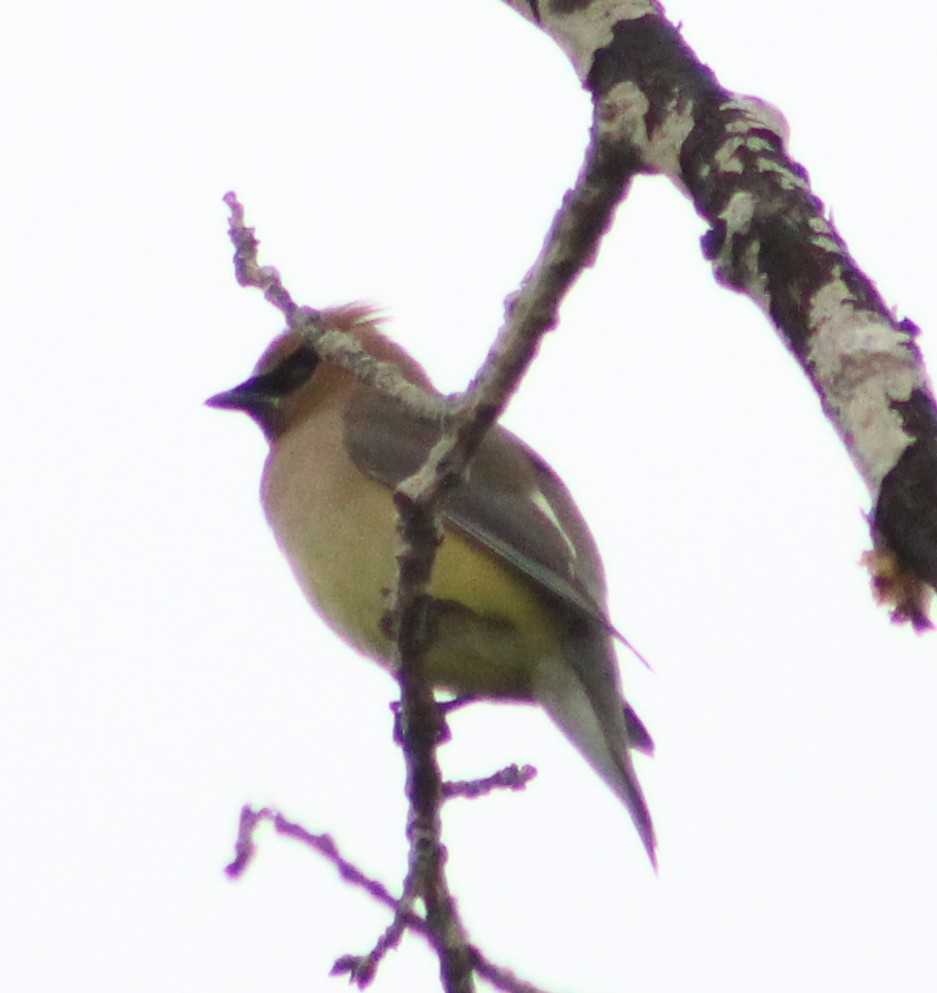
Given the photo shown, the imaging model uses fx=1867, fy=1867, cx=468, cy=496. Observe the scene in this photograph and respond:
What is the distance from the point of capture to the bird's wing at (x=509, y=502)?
15.5 feet

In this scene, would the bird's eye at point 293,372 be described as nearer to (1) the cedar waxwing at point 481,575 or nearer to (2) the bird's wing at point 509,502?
(2) the bird's wing at point 509,502

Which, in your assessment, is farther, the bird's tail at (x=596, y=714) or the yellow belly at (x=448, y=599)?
the yellow belly at (x=448, y=599)

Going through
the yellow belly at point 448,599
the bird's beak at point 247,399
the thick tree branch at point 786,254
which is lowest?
the thick tree branch at point 786,254

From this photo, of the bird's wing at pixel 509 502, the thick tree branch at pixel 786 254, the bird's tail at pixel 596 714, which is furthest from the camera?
the bird's wing at pixel 509 502

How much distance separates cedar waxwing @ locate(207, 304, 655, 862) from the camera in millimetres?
4609

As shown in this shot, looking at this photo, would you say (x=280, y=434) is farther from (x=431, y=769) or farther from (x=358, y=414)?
(x=431, y=769)

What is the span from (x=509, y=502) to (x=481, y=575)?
0.32 m

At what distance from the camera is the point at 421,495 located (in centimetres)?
286

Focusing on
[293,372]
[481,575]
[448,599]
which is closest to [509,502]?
[481,575]

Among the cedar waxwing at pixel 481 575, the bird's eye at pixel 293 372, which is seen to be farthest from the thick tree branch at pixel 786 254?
the bird's eye at pixel 293 372

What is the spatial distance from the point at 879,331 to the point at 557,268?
66 centimetres

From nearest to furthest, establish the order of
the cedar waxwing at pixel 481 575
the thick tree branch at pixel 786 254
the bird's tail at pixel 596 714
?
the thick tree branch at pixel 786 254 < the bird's tail at pixel 596 714 < the cedar waxwing at pixel 481 575

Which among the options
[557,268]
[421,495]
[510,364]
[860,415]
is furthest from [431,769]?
[860,415]

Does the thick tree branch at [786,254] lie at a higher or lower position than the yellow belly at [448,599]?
lower
